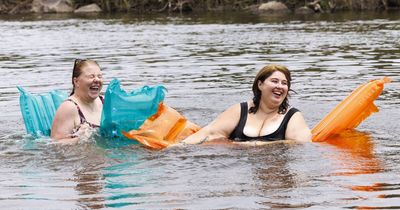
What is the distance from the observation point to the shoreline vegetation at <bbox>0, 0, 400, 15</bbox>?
40344 millimetres

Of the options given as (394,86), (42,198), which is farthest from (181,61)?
(42,198)

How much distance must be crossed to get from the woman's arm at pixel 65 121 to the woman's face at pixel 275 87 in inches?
82.6

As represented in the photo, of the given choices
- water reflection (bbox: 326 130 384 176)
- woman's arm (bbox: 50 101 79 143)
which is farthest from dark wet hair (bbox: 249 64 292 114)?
woman's arm (bbox: 50 101 79 143)

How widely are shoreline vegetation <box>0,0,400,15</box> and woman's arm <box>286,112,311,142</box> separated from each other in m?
31.3

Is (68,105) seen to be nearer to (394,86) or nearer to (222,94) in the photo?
(222,94)

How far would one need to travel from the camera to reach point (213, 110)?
12547 mm

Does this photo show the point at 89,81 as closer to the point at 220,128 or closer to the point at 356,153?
the point at 220,128

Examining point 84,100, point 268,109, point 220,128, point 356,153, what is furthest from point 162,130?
point 356,153

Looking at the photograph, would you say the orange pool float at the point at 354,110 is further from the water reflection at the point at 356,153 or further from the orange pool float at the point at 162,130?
the orange pool float at the point at 162,130

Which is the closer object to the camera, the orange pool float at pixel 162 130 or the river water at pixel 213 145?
the river water at pixel 213 145

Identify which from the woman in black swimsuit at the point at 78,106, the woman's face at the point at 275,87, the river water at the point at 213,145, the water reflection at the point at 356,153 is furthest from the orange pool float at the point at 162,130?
the water reflection at the point at 356,153

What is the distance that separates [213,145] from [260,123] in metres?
0.58

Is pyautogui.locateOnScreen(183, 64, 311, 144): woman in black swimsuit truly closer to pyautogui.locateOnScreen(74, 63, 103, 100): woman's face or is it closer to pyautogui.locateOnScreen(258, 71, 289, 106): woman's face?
pyautogui.locateOnScreen(258, 71, 289, 106): woman's face

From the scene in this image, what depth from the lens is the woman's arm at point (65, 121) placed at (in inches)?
385
